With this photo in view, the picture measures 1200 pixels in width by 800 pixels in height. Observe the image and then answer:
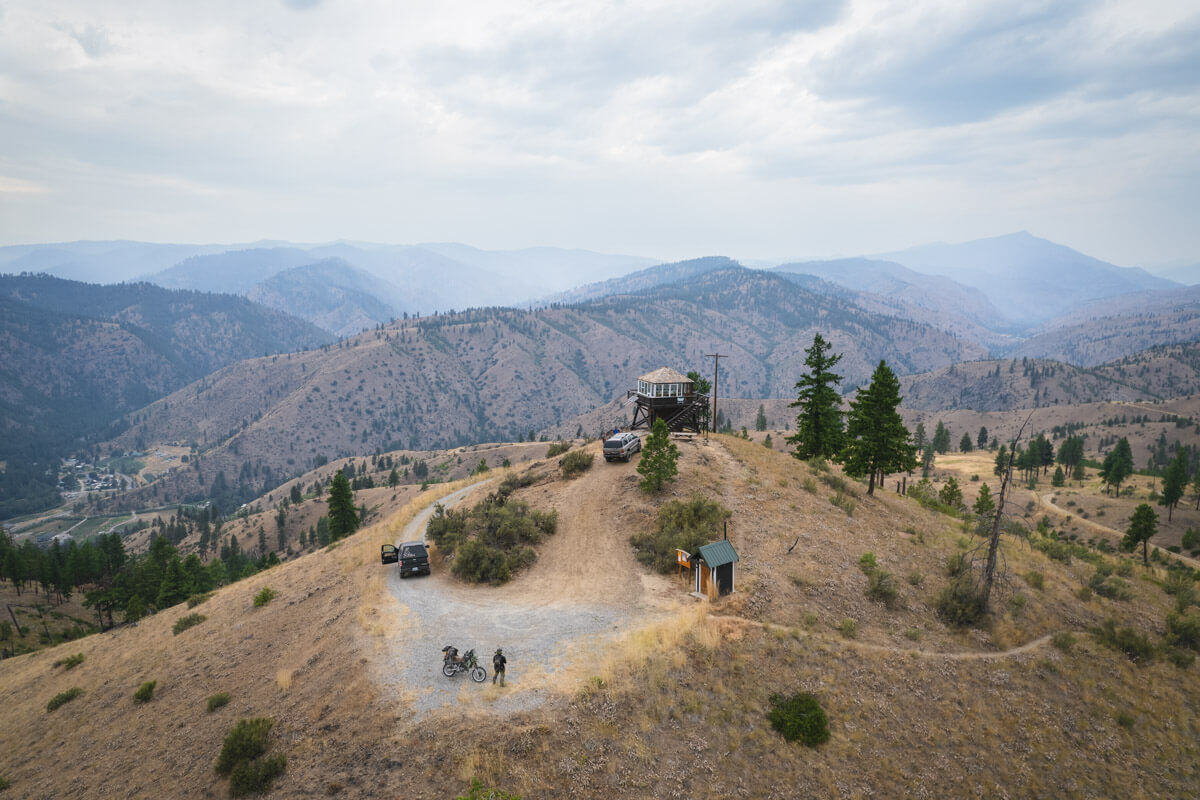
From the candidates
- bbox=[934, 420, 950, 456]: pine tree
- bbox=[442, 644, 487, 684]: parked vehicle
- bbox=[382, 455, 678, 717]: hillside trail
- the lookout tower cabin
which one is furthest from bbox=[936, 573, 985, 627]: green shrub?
bbox=[934, 420, 950, 456]: pine tree

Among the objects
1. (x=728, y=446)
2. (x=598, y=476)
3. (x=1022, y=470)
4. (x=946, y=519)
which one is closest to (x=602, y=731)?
(x=598, y=476)

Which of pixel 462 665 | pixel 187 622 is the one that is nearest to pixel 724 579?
pixel 462 665

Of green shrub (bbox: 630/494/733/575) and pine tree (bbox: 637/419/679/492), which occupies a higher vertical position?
pine tree (bbox: 637/419/679/492)

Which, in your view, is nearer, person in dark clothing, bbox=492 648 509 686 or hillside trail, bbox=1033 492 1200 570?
person in dark clothing, bbox=492 648 509 686

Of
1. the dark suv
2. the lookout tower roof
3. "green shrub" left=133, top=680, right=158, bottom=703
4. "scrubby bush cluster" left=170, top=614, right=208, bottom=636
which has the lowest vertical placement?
"scrubby bush cluster" left=170, top=614, right=208, bottom=636

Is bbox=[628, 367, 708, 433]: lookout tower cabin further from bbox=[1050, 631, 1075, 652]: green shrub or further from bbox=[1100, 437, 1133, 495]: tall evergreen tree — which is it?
bbox=[1100, 437, 1133, 495]: tall evergreen tree

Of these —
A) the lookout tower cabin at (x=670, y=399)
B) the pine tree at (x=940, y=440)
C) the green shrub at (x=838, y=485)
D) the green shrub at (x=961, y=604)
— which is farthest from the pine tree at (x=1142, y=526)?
the pine tree at (x=940, y=440)

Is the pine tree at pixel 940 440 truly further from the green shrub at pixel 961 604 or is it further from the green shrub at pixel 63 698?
the green shrub at pixel 63 698
